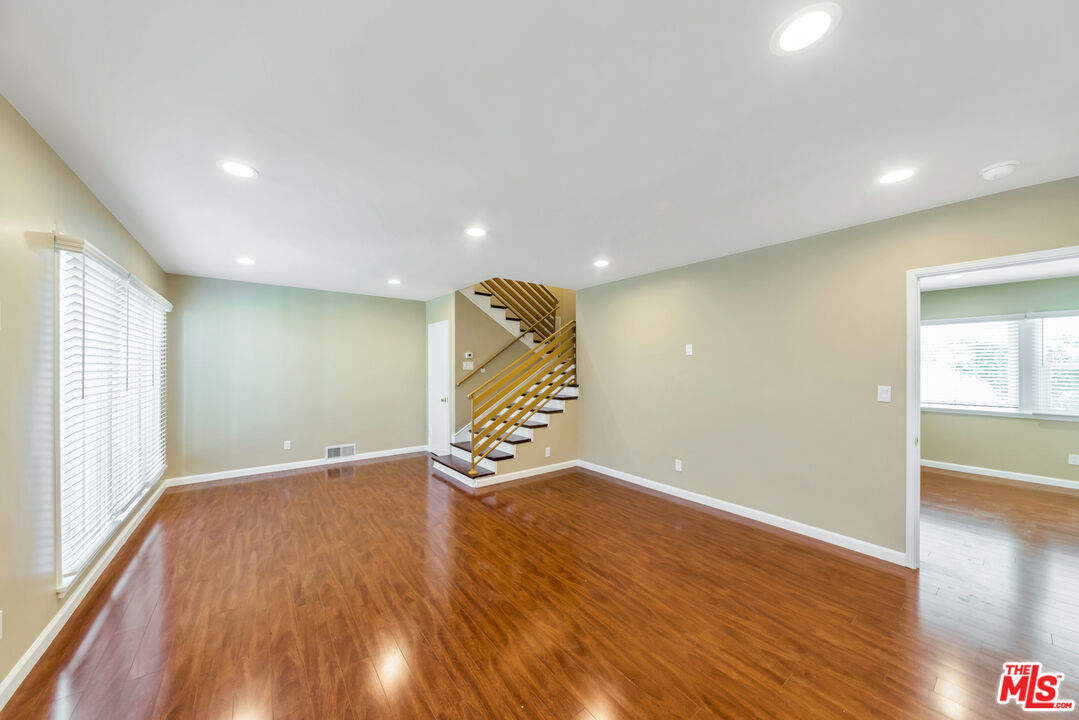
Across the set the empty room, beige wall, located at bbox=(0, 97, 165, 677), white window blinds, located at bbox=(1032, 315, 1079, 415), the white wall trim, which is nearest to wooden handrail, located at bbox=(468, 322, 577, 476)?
the empty room

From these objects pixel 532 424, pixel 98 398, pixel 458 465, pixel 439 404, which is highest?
pixel 98 398

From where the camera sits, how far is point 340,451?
19.0ft

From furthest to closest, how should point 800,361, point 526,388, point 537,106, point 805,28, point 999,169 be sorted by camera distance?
point 526,388
point 800,361
point 999,169
point 537,106
point 805,28

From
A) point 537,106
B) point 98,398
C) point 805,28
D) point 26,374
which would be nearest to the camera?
point 805,28

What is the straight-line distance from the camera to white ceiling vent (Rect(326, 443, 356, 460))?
18.7 ft

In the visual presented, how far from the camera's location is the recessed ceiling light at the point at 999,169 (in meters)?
2.12

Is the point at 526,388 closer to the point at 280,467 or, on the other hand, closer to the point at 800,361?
the point at 800,361

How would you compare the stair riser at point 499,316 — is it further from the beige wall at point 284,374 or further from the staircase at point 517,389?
the beige wall at point 284,374

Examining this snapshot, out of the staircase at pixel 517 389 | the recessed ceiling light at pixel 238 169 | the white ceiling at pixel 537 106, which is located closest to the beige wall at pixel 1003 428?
the white ceiling at pixel 537 106

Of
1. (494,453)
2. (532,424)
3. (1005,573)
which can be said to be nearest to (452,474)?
(494,453)

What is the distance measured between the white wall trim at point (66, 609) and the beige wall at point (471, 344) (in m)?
3.41

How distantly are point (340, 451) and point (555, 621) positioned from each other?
4.73 m

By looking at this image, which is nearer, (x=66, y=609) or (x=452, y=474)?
(x=66, y=609)

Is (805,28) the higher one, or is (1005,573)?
(805,28)
